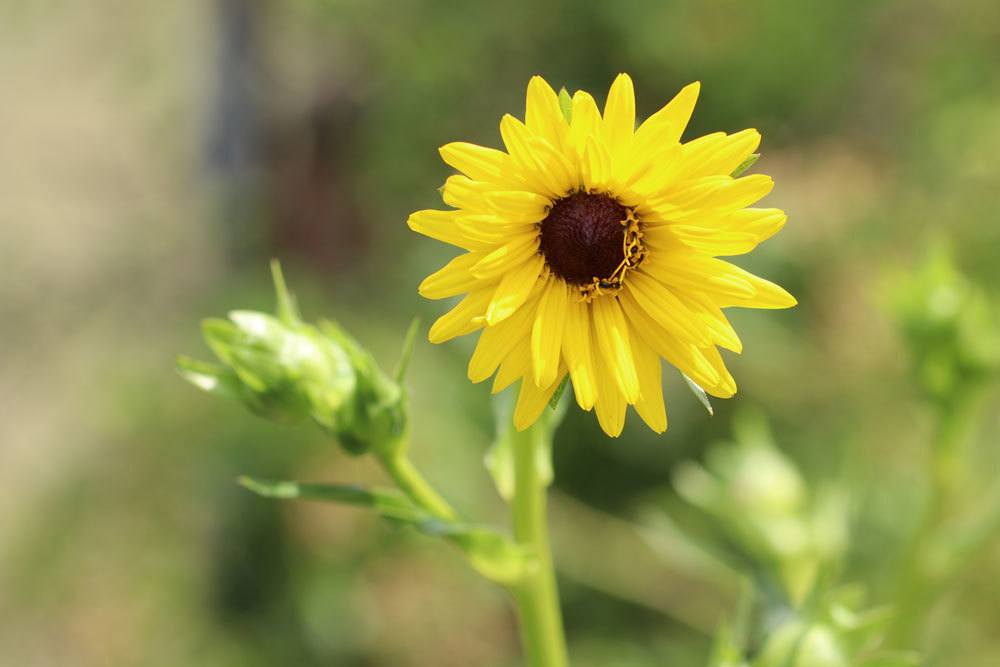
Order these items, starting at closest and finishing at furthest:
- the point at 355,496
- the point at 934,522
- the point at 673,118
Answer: the point at 673,118
the point at 355,496
the point at 934,522

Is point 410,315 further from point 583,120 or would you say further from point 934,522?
point 583,120

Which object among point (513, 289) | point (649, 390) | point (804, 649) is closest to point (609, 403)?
point (649, 390)

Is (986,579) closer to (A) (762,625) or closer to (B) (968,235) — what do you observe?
(B) (968,235)

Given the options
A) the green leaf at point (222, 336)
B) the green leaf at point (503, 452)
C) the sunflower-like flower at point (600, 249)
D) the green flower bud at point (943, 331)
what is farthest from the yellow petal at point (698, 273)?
the green flower bud at point (943, 331)

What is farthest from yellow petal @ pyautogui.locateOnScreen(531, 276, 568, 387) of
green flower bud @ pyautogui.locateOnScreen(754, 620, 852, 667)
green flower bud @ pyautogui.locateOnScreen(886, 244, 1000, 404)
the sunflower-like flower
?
green flower bud @ pyautogui.locateOnScreen(886, 244, 1000, 404)

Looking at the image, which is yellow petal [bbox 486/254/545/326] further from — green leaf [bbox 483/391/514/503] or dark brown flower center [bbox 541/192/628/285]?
green leaf [bbox 483/391/514/503]

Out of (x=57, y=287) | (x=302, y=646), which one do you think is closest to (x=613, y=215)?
(x=302, y=646)

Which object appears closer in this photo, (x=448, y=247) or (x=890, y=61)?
(x=448, y=247)
